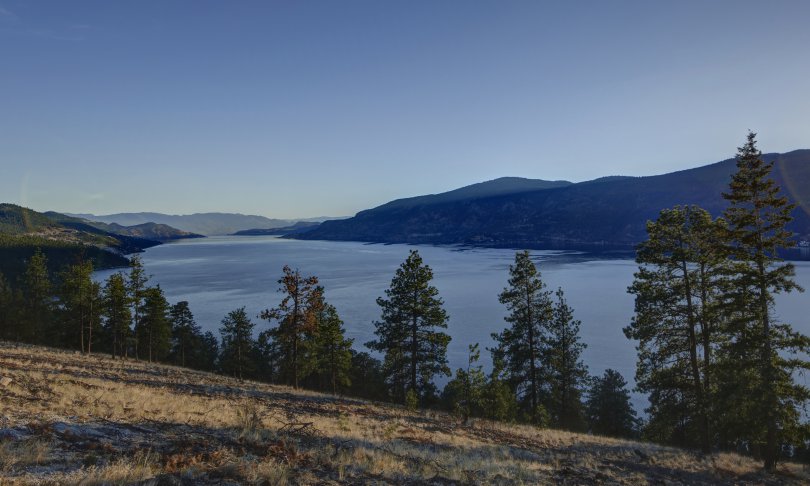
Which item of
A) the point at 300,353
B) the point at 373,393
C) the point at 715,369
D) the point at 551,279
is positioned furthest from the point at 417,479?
the point at 551,279

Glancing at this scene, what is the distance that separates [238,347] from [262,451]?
4839cm

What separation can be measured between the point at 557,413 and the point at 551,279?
9351cm

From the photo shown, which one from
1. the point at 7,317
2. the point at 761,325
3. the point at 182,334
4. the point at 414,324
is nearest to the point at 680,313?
the point at 761,325

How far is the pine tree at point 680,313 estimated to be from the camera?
20.6 metres

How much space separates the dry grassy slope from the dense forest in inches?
141

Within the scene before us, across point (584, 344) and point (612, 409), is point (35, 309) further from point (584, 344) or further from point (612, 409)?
point (612, 409)

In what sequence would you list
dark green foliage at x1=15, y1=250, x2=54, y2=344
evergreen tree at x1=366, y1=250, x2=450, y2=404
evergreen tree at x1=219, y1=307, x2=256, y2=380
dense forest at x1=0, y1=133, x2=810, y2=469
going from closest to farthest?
dense forest at x1=0, y1=133, x2=810, y2=469
evergreen tree at x1=366, y1=250, x2=450, y2=404
evergreen tree at x1=219, y1=307, x2=256, y2=380
dark green foliage at x1=15, y1=250, x2=54, y2=344

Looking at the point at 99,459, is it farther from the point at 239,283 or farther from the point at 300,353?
the point at 239,283

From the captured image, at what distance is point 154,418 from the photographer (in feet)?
37.2

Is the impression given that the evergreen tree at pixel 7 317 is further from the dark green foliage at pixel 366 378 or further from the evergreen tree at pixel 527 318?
the evergreen tree at pixel 527 318

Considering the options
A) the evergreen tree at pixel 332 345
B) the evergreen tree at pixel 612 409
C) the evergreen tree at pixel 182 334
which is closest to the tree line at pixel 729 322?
the evergreen tree at pixel 612 409

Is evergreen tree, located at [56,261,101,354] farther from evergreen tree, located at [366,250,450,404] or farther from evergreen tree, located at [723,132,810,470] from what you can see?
evergreen tree, located at [723,132,810,470]

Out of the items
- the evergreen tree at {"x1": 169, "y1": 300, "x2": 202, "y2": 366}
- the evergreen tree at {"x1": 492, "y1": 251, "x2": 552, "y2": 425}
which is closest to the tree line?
the evergreen tree at {"x1": 492, "y1": 251, "x2": 552, "y2": 425}

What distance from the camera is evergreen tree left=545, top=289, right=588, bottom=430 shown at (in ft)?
110
